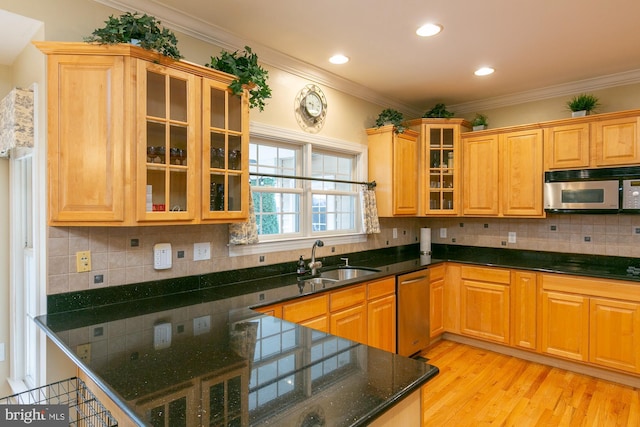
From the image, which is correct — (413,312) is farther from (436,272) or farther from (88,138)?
(88,138)

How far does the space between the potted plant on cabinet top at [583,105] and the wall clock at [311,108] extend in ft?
7.73

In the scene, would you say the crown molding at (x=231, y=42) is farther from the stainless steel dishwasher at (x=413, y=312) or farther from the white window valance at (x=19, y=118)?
the stainless steel dishwasher at (x=413, y=312)

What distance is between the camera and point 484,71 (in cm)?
338

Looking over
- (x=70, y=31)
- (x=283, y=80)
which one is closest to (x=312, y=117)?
(x=283, y=80)

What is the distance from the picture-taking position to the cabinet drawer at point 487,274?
3635 millimetres

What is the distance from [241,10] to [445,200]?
114 inches

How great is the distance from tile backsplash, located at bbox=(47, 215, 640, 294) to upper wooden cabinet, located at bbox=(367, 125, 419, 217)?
1.10ft

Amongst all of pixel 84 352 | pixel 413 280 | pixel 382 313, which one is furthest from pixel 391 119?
pixel 84 352

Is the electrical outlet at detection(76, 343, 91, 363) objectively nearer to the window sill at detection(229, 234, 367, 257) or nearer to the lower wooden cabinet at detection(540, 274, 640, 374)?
the window sill at detection(229, 234, 367, 257)

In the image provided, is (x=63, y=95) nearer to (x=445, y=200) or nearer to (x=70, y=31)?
(x=70, y=31)

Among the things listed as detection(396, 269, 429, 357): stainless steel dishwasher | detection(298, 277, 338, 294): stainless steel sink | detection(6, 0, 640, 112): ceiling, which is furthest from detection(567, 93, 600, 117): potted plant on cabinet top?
detection(298, 277, 338, 294): stainless steel sink

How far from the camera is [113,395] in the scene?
3.68 ft

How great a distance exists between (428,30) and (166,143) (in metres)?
1.93

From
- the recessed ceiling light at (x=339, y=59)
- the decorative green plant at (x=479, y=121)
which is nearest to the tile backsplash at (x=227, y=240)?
the decorative green plant at (x=479, y=121)
